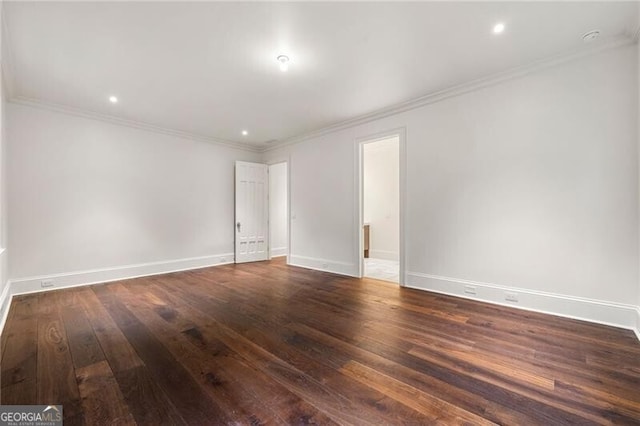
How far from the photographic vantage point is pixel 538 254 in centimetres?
315

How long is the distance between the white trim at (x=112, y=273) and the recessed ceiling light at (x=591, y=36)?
6.65m

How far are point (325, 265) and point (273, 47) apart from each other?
3918 mm

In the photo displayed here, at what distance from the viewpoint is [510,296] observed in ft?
10.9

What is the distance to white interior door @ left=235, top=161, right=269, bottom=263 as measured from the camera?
6363 mm

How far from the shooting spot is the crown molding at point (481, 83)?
277 centimetres

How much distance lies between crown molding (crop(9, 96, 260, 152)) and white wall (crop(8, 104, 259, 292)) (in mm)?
→ 74

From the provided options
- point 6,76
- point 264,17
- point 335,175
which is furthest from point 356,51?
point 6,76

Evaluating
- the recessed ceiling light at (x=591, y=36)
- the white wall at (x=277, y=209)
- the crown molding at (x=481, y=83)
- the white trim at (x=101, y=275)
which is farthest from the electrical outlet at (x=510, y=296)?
the white trim at (x=101, y=275)

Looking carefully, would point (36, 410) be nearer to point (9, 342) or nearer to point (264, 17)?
point (9, 342)

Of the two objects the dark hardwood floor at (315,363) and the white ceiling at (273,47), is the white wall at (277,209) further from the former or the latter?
the dark hardwood floor at (315,363)

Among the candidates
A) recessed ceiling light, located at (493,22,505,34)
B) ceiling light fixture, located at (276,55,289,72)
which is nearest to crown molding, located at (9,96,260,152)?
ceiling light fixture, located at (276,55,289,72)

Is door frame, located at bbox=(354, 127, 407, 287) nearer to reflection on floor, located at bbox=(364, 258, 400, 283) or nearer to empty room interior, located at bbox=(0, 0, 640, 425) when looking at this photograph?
empty room interior, located at bbox=(0, 0, 640, 425)

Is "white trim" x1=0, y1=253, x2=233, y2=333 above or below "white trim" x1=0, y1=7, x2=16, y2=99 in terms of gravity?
below

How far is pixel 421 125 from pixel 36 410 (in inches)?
190
